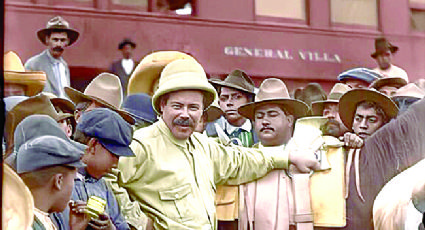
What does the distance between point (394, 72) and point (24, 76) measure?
193 centimetres

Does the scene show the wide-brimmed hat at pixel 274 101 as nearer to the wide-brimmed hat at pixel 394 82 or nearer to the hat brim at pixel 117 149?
the wide-brimmed hat at pixel 394 82

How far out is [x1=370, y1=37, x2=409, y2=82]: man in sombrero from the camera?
4617 millimetres

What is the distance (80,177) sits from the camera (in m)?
3.27

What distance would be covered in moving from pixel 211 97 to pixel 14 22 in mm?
808

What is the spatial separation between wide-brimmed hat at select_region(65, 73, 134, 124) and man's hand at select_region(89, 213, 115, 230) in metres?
0.93

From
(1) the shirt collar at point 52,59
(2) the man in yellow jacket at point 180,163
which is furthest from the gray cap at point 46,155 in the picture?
(1) the shirt collar at point 52,59

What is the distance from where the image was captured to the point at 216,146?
3.88 metres

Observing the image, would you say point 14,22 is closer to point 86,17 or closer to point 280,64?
point 86,17

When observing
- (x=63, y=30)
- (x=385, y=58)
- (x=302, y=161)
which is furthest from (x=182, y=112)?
(x=385, y=58)

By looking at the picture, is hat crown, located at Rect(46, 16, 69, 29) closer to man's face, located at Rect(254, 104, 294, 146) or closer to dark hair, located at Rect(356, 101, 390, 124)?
man's face, located at Rect(254, 104, 294, 146)

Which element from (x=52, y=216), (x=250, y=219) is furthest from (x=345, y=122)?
(x=52, y=216)

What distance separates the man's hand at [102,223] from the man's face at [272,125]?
3.46 ft

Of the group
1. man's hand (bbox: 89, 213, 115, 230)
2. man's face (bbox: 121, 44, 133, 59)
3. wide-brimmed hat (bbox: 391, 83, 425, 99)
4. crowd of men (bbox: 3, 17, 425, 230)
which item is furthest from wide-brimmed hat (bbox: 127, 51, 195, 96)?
man's hand (bbox: 89, 213, 115, 230)

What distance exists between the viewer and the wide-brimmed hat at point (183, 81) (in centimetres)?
369
